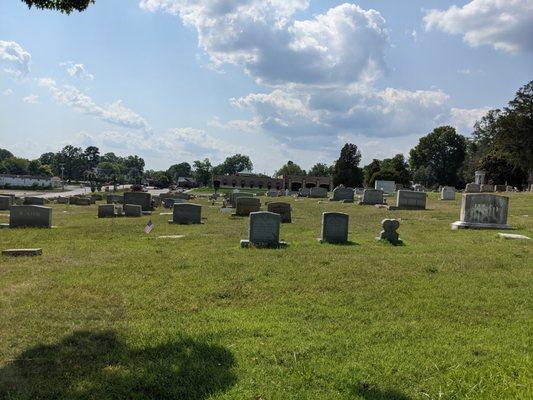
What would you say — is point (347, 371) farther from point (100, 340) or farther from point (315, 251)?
point (315, 251)

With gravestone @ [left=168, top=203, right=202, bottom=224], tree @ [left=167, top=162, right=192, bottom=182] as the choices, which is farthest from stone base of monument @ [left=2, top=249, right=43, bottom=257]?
tree @ [left=167, top=162, right=192, bottom=182]

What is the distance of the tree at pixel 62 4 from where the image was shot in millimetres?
6262

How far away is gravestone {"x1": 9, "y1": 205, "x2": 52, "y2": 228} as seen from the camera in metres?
17.1

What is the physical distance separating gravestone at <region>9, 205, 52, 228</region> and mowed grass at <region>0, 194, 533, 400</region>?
652cm

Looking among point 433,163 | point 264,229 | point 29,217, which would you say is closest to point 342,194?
point 29,217

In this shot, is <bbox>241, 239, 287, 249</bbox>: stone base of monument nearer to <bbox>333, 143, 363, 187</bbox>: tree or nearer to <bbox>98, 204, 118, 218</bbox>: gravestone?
<bbox>98, 204, 118, 218</bbox>: gravestone

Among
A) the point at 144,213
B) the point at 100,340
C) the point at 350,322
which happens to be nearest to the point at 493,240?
the point at 350,322

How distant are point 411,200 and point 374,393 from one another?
2412cm

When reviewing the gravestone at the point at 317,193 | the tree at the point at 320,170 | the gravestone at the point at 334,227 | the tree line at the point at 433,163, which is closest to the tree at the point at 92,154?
the tree line at the point at 433,163

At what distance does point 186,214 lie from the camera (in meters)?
19.9

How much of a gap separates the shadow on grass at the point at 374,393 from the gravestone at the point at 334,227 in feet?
31.1

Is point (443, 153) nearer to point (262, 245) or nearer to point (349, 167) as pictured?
point (349, 167)

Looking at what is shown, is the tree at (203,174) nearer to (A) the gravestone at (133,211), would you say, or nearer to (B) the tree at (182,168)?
(B) the tree at (182,168)

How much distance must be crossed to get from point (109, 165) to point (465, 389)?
635ft
